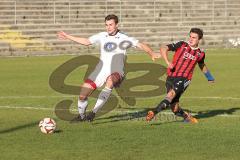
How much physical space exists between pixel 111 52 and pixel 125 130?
2.01m

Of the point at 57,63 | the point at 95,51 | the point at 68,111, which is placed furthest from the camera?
the point at 95,51

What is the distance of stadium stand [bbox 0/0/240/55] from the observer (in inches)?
1406

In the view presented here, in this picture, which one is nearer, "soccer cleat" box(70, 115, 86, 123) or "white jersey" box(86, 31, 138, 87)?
"soccer cleat" box(70, 115, 86, 123)

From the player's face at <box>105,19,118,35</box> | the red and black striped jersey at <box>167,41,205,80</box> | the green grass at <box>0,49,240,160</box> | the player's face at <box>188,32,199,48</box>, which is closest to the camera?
the green grass at <box>0,49,240,160</box>

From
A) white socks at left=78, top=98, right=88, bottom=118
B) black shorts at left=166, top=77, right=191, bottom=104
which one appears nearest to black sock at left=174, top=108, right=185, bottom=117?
black shorts at left=166, top=77, right=191, bottom=104

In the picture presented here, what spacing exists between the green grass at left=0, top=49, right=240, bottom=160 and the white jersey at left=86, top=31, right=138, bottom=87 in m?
0.95

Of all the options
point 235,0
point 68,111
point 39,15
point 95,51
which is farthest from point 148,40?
point 68,111

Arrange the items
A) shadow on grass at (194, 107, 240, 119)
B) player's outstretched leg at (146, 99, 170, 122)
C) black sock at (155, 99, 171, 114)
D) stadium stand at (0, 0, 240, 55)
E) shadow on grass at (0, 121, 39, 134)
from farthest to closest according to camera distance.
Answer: stadium stand at (0, 0, 240, 55) → shadow on grass at (194, 107, 240, 119) → black sock at (155, 99, 171, 114) → player's outstretched leg at (146, 99, 170, 122) → shadow on grass at (0, 121, 39, 134)

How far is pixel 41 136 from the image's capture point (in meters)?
10.9

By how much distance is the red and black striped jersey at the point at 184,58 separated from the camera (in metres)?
12.5

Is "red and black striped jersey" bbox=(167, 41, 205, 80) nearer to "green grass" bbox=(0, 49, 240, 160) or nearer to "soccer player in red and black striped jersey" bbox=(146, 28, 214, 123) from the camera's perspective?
"soccer player in red and black striped jersey" bbox=(146, 28, 214, 123)

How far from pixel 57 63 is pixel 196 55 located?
56.8ft

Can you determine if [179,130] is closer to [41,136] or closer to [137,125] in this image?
[137,125]

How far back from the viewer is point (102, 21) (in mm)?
39562
